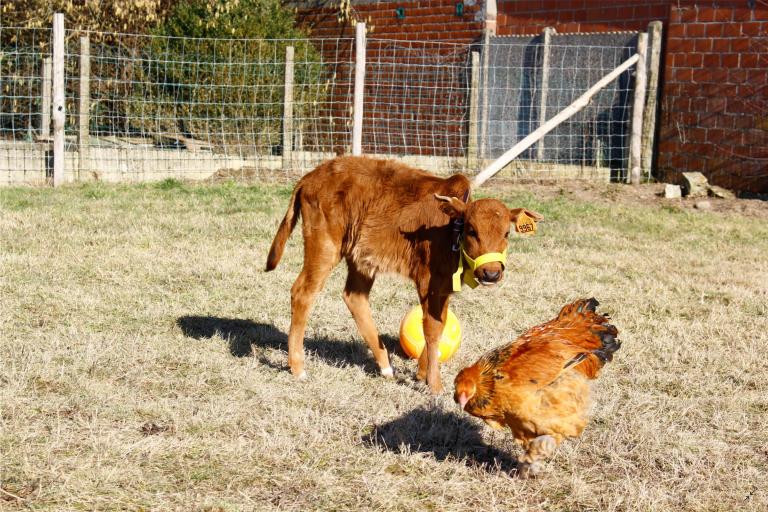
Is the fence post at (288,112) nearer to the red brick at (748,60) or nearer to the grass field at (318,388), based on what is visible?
the grass field at (318,388)

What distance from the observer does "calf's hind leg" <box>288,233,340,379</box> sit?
558cm

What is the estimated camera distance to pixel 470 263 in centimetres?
488

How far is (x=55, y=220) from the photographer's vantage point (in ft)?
33.0

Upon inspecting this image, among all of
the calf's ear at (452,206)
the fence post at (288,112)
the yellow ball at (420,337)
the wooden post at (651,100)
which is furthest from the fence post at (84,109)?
the calf's ear at (452,206)

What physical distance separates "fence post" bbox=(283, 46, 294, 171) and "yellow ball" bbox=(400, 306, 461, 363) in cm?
857

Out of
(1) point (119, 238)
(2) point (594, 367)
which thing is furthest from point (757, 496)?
(1) point (119, 238)

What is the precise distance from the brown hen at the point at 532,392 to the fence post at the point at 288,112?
34.1 feet

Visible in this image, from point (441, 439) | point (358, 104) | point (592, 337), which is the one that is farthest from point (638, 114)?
point (441, 439)

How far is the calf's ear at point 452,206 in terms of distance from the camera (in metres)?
4.97

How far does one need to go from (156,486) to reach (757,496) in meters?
2.59

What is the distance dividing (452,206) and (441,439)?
1.24 metres

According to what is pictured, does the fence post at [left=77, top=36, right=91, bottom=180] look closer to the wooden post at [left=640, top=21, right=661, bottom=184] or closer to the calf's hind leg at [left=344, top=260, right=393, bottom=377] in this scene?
the wooden post at [left=640, top=21, right=661, bottom=184]

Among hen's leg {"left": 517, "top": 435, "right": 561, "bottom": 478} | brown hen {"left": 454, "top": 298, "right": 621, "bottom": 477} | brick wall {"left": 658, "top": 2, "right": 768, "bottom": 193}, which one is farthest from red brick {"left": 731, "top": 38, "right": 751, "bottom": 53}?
hen's leg {"left": 517, "top": 435, "right": 561, "bottom": 478}

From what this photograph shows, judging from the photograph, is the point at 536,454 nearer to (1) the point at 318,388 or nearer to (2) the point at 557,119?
(1) the point at 318,388
